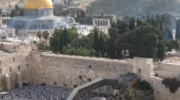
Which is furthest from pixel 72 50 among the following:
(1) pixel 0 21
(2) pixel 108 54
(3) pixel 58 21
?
(1) pixel 0 21

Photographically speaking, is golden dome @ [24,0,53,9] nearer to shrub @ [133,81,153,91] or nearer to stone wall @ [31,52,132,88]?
stone wall @ [31,52,132,88]

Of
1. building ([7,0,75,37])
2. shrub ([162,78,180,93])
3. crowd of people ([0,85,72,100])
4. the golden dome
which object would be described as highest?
the golden dome

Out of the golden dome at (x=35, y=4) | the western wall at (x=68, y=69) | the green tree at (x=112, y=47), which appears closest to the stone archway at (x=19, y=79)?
the western wall at (x=68, y=69)

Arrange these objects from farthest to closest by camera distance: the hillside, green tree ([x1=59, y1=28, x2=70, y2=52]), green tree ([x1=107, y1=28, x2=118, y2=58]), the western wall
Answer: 1. the hillside
2. green tree ([x1=59, y1=28, x2=70, y2=52])
3. green tree ([x1=107, y1=28, x2=118, y2=58])
4. the western wall

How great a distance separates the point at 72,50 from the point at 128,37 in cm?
379

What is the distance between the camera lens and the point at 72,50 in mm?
26047

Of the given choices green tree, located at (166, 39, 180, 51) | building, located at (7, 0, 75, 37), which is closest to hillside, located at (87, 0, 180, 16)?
building, located at (7, 0, 75, 37)

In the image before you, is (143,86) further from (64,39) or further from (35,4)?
(35,4)

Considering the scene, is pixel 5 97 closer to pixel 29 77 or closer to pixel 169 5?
pixel 29 77

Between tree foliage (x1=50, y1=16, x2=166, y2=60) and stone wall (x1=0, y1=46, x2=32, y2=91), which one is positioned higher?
tree foliage (x1=50, y1=16, x2=166, y2=60)

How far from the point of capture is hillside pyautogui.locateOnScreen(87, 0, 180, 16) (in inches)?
2936

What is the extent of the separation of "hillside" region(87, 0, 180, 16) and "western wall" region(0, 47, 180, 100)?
51486 millimetres

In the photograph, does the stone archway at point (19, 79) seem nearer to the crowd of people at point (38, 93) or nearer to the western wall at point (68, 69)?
the western wall at point (68, 69)

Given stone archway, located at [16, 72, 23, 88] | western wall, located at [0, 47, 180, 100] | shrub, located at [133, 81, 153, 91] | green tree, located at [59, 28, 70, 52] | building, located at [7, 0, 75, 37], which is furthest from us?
building, located at [7, 0, 75, 37]
